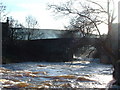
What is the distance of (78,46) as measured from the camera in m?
18.7

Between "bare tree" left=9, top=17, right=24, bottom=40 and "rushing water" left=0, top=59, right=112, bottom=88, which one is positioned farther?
"bare tree" left=9, top=17, right=24, bottom=40

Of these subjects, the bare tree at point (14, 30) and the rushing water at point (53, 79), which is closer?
the rushing water at point (53, 79)

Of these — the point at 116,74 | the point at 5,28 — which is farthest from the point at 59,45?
the point at 116,74

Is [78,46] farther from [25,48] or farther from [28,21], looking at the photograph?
[28,21]

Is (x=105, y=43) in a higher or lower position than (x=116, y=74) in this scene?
higher

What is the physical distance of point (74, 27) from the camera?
63.7 feet

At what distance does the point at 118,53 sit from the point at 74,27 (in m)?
4.77

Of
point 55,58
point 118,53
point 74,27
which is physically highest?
point 74,27

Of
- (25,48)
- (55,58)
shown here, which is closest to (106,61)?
(55,58)

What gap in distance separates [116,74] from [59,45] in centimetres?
3141

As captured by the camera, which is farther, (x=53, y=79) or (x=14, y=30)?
(x=14, y=30)

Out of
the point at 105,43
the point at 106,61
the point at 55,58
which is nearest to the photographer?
the point at 105,43

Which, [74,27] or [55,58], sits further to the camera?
[55,58]

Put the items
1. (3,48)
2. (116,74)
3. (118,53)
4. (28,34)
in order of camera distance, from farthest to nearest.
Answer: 1. (28,34)
2. (3,48)
3. (118,53)
4. (116,74)
